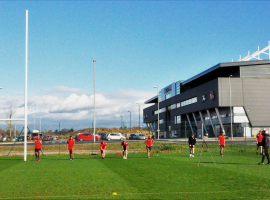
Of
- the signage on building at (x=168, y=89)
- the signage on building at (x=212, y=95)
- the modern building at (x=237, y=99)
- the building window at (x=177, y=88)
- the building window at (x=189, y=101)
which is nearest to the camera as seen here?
the modern building at (x=237, y=99)

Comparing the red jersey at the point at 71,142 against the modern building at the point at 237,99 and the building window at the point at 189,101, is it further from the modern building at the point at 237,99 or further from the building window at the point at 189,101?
the building window at the point at 189,101

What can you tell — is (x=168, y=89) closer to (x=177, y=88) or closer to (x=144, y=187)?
(x=177, y=88)

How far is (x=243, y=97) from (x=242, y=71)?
5582 mm

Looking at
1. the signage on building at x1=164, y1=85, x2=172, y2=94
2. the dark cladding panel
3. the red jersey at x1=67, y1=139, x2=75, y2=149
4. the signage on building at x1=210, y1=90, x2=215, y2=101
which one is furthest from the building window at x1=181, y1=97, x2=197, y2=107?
the red jersey at x1=67, y1=139, x2=75, y2=149

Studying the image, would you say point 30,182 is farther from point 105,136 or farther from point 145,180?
point 105,136

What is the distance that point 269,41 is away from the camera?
7138 cm

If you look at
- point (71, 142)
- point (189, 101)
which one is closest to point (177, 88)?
point (189, 101)

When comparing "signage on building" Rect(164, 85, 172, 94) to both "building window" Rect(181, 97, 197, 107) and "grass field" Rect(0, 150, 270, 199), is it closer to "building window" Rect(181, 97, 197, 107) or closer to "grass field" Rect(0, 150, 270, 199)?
"building window" Rect(181, 97, 197, 107)

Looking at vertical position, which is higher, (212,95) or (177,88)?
(177,88)

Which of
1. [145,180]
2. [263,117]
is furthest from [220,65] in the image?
[145,180]

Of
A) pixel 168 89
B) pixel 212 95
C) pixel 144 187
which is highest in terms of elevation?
pixel 168 89

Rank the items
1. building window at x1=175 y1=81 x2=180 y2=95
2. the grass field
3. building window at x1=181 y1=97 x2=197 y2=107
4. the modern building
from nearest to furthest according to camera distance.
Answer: the grass field → the modern building → building window at x1=181 y1=97 x2=197 y2=107 → building window at x1=175 y1=81 x2=180 y2=95

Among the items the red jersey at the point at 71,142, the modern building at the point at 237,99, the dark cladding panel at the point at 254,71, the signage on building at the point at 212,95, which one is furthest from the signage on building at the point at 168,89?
the red jersey at the point at 71,142

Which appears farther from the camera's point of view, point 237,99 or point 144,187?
point 237,99
